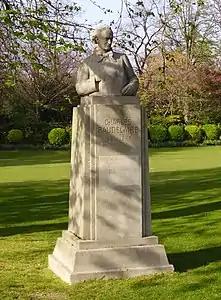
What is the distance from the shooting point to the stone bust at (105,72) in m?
6.89

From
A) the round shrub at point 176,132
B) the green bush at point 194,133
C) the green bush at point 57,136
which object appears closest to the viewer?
the green bush at point 57,136

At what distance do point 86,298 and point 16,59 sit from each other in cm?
545

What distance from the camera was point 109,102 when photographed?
6.81 metres

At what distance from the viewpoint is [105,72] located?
6887 millimetres

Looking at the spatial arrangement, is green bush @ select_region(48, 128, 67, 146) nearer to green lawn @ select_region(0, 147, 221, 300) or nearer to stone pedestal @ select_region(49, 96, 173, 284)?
green lawn @ select_region(0, 147, 221, 300)

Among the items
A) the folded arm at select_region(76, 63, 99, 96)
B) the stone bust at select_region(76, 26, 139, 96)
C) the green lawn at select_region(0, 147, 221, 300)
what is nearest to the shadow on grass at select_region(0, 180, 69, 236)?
the green lawn at select_region(0, 147, 221, 300)

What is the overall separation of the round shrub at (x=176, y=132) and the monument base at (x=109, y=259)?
100 feet

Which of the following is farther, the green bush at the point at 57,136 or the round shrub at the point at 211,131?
the round shrub at the point at 211,131

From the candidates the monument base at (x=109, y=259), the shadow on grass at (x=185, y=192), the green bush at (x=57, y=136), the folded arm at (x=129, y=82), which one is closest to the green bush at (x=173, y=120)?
the green bush at (x=57, y=136)

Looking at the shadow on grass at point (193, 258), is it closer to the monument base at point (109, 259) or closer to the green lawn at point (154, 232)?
the green lawn at point (154, 232)

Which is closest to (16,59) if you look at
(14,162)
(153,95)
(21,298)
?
(21,298)

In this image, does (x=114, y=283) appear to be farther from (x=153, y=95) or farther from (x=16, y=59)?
(x=153, y=95)

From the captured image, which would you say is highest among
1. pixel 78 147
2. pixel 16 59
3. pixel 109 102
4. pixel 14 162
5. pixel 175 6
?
pixel 175 6

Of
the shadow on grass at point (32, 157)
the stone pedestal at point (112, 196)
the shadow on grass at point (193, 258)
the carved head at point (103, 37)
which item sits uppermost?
the carved head at point (103, 37)
